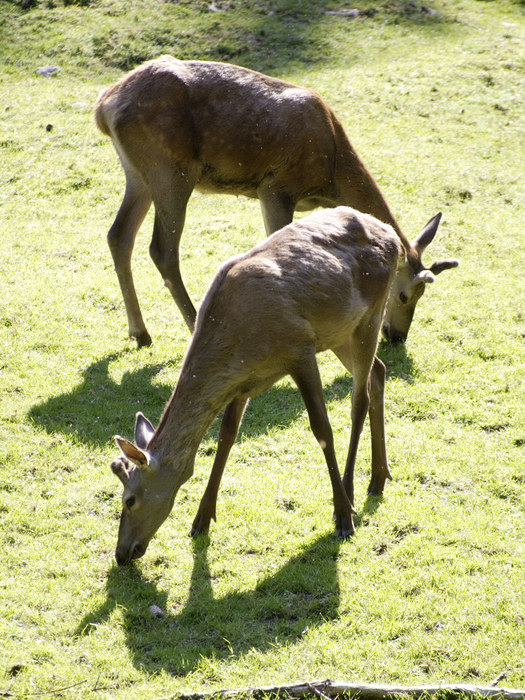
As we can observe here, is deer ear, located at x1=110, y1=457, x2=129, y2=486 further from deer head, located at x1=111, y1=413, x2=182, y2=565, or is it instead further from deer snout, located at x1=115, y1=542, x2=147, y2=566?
deer snout, located at x1=115, y1=542, x2=147, y2=566

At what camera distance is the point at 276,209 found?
349 inches

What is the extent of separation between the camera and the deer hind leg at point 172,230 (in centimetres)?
878

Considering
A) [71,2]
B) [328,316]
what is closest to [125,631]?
[328,316]

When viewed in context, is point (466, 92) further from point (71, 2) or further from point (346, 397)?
point (346, 397)

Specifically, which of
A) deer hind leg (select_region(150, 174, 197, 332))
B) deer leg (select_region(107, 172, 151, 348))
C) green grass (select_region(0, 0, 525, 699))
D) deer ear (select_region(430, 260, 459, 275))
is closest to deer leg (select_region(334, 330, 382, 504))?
green grass (select_region(0, 0, 525, 699))

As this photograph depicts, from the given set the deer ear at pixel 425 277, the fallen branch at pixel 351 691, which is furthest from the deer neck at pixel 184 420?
the deer ear at pixel 425 277

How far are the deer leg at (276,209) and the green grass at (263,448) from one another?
1.49m

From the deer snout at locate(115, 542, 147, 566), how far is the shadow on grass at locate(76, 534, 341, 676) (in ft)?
0.34

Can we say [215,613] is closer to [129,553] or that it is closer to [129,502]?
[129,553]

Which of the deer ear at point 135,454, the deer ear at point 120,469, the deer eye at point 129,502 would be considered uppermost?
the deer ear at point 135,454

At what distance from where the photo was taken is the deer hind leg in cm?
878

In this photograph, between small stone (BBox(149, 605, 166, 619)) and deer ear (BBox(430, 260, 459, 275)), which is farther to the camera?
deer ear (BBox(430, 260, 459, 275))

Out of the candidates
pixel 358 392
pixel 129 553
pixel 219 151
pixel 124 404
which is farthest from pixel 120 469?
pixel 219 151

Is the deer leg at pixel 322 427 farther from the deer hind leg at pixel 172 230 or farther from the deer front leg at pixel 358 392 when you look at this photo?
the deer hind leg at pixel 172 230
